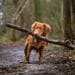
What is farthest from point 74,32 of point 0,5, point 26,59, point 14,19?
point 0,5

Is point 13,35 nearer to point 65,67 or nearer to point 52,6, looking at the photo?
point 52,6

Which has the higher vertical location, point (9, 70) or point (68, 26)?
point (68, 26)

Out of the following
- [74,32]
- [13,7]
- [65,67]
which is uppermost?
[13,7]

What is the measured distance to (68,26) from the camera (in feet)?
37.7

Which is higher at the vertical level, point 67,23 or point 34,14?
point 34,14

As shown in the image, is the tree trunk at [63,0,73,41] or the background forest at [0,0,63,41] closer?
the tree trunk at [63,0,73,41]

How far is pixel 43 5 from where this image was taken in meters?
29.2

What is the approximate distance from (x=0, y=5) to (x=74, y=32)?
12.7m

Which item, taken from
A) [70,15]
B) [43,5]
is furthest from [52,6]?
[70,15]

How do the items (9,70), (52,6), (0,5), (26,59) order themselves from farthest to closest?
(52,6) < (0,5) < (26,59) < (9,70)

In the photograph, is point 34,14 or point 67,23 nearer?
point 67,23

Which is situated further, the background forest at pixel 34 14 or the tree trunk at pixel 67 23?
the background forest at pixel 34 14

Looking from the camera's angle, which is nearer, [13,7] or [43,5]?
[13,7]

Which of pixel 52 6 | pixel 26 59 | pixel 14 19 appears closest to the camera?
pixel 26 59
